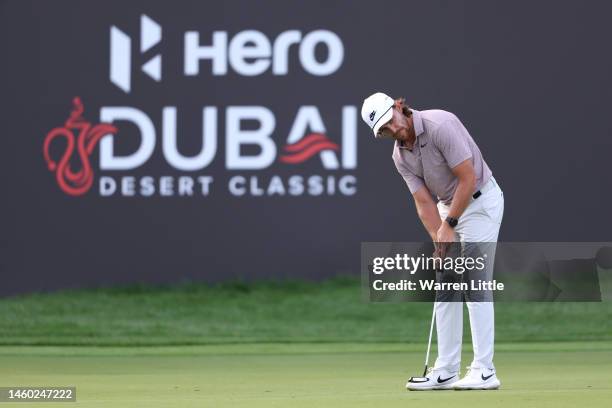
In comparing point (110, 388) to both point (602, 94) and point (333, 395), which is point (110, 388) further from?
point (602, 94)

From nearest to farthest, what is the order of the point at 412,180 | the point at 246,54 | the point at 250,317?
the point at 412,180 → the point at 250,317 → the point at 246,54

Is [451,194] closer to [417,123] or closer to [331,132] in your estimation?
[417,123]

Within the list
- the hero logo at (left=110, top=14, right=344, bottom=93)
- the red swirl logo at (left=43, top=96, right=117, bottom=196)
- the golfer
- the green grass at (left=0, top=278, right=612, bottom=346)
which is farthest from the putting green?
the hero logo at (left=110, top=14, right=344, bottom=93)

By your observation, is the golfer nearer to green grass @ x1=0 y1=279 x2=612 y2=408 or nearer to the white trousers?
the white trousers

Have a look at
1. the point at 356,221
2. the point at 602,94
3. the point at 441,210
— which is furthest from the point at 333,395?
the point at 602,94

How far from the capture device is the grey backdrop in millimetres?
11219

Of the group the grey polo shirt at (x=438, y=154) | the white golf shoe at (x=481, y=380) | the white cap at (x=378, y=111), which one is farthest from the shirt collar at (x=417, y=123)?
the white golf shoe at (x=481, y=380)

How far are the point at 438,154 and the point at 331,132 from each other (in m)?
5.40

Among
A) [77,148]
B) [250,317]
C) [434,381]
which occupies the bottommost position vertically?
[250,317]

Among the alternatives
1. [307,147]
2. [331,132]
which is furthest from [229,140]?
[331,132]

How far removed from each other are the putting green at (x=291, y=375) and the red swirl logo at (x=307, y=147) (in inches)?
89.5

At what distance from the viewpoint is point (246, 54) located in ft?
37.2

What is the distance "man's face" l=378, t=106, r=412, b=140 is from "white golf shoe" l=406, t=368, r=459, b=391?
107cm

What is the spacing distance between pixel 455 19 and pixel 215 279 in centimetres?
305
